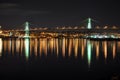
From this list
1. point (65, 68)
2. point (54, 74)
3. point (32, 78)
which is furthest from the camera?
point (65, 68)

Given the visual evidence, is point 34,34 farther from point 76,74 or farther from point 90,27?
point 76,74

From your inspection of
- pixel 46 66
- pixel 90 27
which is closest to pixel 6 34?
pixel 90 27

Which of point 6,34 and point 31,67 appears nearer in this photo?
point 31,67

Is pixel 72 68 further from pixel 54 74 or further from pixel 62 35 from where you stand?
pixel 62 35

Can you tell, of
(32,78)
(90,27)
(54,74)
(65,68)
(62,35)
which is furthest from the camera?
(62,35)

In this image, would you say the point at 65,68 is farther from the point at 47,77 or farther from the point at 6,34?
the point at 6,34

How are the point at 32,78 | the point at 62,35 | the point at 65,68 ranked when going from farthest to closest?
the point at 62,35, the point at 65,68, the point at 32,78

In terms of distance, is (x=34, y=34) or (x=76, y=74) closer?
(x=76, y=74)

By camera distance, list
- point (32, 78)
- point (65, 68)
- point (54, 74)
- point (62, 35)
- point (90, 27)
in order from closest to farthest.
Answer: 1. point (32, 78)
2. point (54, 74)
3. point (65, 68)
4. point (90, 27)
5. point (62, 35)

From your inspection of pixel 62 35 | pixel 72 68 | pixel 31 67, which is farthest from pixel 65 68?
pixel 62 35
